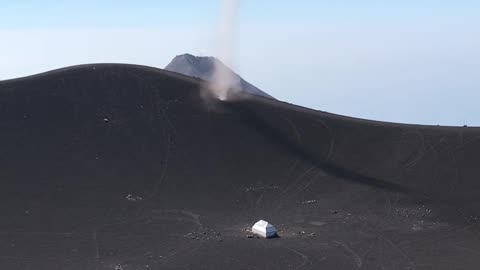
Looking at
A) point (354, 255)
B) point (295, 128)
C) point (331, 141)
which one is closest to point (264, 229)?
point (354, 255)

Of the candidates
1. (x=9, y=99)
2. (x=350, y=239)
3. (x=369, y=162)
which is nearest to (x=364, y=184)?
(x=369, y=162)

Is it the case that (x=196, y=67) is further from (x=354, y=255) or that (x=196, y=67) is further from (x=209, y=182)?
(x=354, y=255)

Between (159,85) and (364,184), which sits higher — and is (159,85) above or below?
above

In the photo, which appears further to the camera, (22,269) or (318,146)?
(318,146)

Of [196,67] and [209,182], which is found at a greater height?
[196,67]

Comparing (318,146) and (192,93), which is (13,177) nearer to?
(192,93)

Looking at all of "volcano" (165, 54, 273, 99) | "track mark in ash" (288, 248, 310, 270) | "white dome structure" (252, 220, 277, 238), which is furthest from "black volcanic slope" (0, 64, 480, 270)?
"volcano" (165, 54, 273, 99)

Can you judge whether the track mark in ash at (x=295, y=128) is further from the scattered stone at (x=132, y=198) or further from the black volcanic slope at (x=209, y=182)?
the scattered stone at (x=132, y=198)
